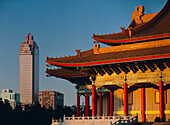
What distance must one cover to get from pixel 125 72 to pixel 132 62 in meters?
1.94

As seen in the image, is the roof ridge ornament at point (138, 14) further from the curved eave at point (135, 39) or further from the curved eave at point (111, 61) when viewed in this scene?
the curved eave at point (111, 61)

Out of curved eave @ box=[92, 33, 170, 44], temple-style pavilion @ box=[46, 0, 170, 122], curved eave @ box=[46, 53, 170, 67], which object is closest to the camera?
curved eave @ box=[46, 53, 170, 67]

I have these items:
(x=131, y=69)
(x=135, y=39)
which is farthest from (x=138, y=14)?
(x=131, y=69)

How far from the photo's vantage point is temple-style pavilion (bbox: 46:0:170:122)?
120ft

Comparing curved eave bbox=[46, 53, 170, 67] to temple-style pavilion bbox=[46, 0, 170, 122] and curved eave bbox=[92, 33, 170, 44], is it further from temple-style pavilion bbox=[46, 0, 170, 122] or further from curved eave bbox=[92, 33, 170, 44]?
curved eave bbox=[92, 33, 170, 44]

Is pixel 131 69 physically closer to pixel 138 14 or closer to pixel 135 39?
pixel 135 39

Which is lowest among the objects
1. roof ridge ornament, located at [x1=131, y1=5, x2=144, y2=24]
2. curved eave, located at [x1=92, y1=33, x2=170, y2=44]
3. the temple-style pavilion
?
the temple-style pavilion

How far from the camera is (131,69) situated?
38.1m

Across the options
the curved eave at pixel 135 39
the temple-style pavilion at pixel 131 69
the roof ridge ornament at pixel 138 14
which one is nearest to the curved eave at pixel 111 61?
the temple-style pavilion at pixel 131 69

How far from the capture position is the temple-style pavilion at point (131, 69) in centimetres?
3659

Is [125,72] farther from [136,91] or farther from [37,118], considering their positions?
[37,118]

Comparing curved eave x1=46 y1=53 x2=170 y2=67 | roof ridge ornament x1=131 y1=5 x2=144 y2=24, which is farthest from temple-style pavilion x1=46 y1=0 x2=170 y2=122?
roof ridge ornament x1=131 y1=5 x2=144 y2=24

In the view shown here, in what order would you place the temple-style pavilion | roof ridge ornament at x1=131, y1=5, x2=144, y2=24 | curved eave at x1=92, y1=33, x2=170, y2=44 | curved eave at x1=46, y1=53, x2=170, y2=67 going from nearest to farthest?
curved eave at x1=46, y1=53, x2=170, y2=67, the temple-style pavilion, curved eave at x1=92, y1=33, x2=170, y2=44, roof ridge ornament at x1=131, y1=5, x2=144, y2=24

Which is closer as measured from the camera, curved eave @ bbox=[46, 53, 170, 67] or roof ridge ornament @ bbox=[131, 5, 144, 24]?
curved eave @ bbox=[46, 53, 170, 67]
